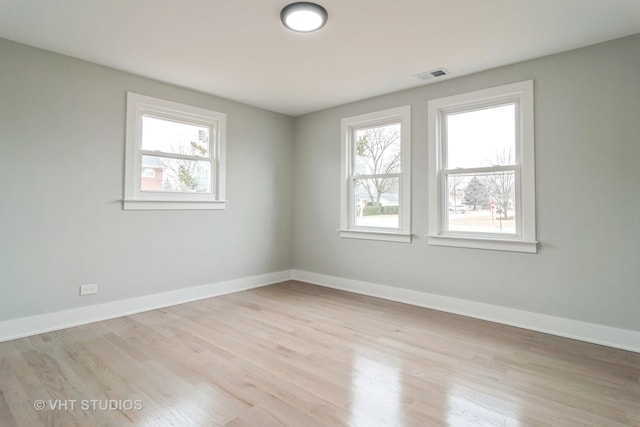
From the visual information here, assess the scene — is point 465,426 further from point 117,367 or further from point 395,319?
point 117,367

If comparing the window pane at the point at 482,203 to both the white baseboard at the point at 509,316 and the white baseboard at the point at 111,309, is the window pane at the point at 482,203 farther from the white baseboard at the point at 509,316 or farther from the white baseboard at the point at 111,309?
the white baseboard at the point at 111,309

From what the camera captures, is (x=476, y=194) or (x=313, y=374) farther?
(x=476, y=194)

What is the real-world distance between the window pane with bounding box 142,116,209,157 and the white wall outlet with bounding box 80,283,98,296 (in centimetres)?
155

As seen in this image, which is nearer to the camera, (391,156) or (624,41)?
(624,41)

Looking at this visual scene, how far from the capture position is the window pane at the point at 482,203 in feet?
11.7

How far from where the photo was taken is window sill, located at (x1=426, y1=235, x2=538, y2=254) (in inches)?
131

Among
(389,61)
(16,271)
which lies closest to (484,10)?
(389,61)

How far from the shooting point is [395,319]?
11.8 ft

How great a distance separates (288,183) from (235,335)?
2.88m

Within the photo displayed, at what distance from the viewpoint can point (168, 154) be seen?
4082mm

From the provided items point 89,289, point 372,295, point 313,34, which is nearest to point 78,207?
point 89,289

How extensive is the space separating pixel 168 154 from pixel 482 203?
3.61 metres

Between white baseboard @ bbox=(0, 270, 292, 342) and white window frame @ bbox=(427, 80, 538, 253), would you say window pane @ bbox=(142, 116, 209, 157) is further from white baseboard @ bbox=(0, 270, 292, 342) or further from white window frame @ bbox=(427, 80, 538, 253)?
white window frame @ bbox=(427, 80, 538, 253)

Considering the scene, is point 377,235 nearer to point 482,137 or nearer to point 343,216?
point 343,216
